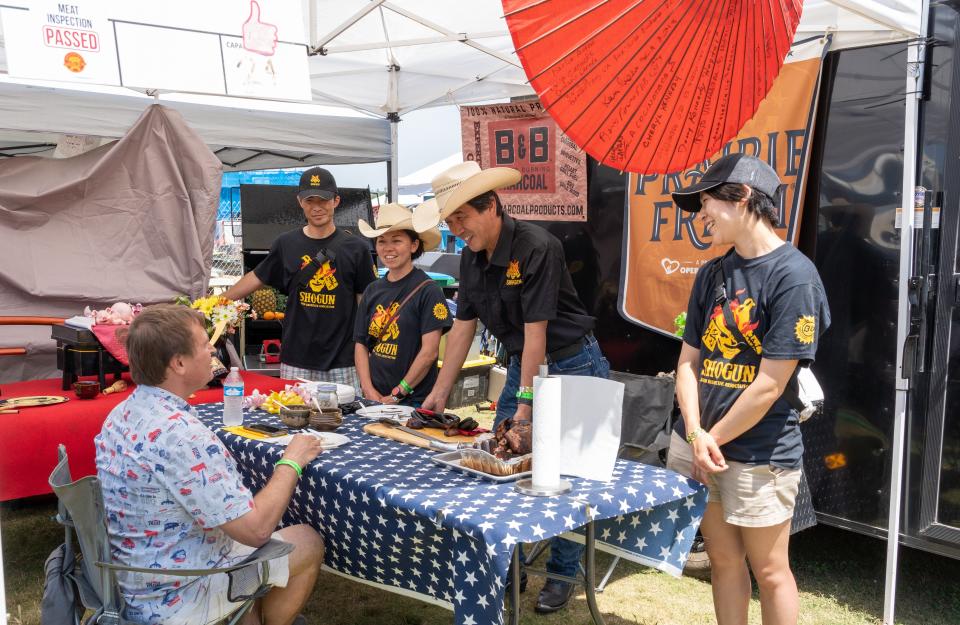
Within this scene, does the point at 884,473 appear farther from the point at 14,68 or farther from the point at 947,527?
the point at 14,68

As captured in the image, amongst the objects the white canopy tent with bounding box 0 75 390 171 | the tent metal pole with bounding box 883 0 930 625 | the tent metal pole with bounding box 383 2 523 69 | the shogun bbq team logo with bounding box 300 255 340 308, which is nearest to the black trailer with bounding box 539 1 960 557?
the tent metal pole with bounding box 883 0 930 625

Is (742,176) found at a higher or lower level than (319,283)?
higher

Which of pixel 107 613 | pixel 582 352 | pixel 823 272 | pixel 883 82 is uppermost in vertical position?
pixel 883 82

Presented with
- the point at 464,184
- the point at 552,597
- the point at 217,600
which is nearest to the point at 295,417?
the point at 217,600

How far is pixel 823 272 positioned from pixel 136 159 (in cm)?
391

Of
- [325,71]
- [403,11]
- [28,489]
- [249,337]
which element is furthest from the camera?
[249,337]

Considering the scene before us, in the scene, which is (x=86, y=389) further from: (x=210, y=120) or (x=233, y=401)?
(x=210, y=120)

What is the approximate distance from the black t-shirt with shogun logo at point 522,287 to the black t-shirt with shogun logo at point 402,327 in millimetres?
499

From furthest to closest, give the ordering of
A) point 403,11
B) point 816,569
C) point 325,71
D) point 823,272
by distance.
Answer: point 325,71, point 403,11, point 816,569, point 823,272

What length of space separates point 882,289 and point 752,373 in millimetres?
1352

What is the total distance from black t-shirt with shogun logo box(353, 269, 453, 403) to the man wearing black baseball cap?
0.50 metres

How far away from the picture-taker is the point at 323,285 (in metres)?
4.57

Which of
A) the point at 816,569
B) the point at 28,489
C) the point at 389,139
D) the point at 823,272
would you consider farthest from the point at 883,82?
the point at 389,139

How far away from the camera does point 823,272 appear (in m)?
3.63
